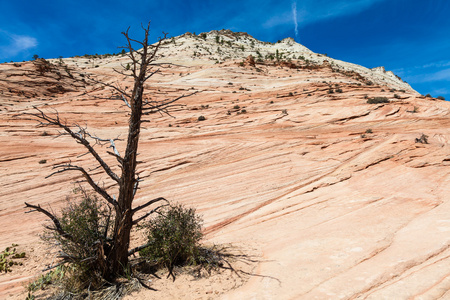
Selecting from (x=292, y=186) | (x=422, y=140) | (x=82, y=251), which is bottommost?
(x=82, y=251)

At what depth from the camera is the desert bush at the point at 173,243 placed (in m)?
5.75

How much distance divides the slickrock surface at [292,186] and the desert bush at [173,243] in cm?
70

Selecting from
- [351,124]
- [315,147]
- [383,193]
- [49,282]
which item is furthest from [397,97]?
[49,282]

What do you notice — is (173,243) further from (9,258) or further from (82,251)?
(9,258)

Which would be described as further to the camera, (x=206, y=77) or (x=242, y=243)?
(x=206, y=77)

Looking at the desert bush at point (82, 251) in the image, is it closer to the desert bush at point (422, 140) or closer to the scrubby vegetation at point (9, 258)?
the scrubby vegetation at point (9, 258)

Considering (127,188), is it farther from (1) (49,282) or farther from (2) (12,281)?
(2) (12,281)

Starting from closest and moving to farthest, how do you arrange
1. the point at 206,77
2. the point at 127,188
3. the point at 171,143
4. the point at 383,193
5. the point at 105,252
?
the point at 127,188, the point at 105,252, the point at 383,193, the point at 171,143, the point at 206,77

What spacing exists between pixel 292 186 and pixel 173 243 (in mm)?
5992

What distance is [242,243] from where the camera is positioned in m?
6.80

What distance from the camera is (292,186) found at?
1022 cm

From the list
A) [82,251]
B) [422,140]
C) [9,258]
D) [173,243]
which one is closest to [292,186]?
[173,243]

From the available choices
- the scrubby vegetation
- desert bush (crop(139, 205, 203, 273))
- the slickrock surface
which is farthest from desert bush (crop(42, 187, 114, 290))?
the scrubby vegetation

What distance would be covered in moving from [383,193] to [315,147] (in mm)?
5239
